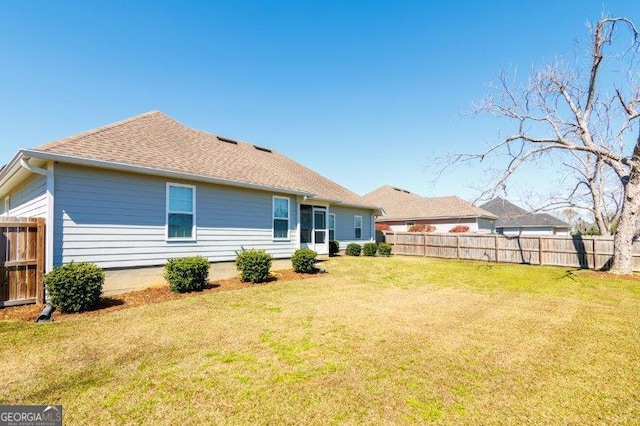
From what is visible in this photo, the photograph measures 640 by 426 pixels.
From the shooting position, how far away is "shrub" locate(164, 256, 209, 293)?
7957mm

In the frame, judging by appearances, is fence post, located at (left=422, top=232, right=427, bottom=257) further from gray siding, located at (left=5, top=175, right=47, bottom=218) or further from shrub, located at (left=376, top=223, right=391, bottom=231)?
gray siding, located at (left=5, top=175, right=47, bottom=218)

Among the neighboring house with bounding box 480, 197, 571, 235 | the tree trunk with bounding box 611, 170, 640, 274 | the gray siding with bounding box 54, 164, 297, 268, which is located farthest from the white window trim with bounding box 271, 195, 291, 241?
the neighboring house with bounding box 480, 197, 571, 235

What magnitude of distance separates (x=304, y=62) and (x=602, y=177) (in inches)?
757

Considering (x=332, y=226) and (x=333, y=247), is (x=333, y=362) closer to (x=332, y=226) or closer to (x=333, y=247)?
(x=333, y=247)

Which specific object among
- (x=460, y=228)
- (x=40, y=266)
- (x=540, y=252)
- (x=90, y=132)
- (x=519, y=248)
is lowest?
(x=540, y=252)

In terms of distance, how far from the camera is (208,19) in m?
11.1

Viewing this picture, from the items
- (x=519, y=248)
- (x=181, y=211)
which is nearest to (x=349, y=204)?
(x=519, y=248)

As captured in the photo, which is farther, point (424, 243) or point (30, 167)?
point (424, 243)

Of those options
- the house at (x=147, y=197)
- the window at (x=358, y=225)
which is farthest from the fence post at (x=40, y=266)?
the window at (x=358, y=225)

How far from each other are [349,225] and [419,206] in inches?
608

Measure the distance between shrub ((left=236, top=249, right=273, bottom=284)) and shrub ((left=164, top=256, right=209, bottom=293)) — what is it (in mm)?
1464

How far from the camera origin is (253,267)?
9.43 m

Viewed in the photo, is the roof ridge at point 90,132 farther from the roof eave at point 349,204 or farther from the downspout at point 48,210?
the roof eave at point 349,204

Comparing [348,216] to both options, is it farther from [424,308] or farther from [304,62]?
[424,308]
